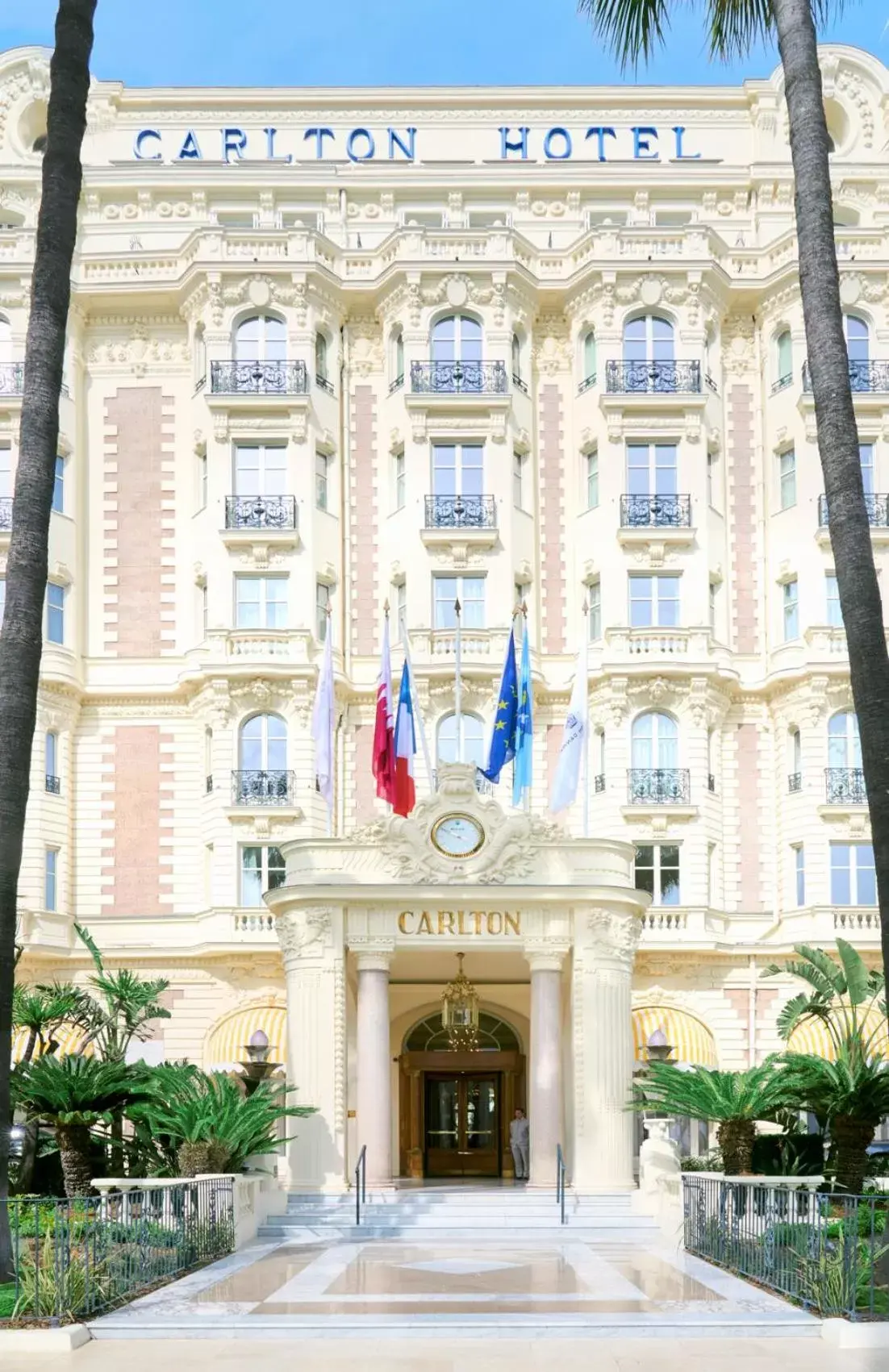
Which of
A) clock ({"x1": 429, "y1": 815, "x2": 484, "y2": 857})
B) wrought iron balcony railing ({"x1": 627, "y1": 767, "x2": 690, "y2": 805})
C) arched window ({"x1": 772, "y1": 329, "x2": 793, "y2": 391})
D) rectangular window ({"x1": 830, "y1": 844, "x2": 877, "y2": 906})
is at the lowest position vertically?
clock ({"x1": 429, "y1": 815, "x2": 484, "y2": 857})

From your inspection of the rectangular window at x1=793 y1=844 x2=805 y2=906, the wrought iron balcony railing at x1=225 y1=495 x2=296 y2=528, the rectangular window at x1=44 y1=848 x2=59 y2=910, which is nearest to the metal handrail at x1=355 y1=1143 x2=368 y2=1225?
the rectangular window at x1=44 y1=848 x2=59 y2=910

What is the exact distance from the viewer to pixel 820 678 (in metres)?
47.3

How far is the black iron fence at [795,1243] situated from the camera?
18688 millimetres

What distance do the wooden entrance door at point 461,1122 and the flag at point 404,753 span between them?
7506 mm

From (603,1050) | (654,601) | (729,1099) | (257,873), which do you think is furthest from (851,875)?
(729,1099)

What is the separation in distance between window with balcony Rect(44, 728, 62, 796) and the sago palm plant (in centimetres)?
2180

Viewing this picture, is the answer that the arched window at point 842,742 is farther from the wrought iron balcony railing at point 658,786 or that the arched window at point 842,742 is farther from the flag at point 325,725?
the flag at point 325,725

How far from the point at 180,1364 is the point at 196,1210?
8029mm

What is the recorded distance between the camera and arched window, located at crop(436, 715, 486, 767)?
48469mm

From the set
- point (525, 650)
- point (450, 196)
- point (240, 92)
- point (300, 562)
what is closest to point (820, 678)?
point (525, 650)

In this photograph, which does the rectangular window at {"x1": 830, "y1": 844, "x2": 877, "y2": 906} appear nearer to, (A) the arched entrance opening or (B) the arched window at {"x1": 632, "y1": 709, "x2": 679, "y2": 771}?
(B) the arched window at {"x1": 632, "y1": 709, "x2": 679, "y2": 771}

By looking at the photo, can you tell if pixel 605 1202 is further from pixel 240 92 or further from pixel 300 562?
pixel 240 92

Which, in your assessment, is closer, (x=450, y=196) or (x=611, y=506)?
(x=611, y=506)

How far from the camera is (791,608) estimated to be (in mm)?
49031
